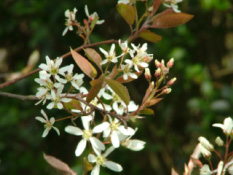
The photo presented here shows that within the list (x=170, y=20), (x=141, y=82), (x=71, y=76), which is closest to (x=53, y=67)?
(x=71, y=76)

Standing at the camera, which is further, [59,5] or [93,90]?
[59,5]

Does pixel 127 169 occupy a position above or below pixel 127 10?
below

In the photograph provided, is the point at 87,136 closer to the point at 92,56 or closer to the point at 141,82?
the point at 92,56

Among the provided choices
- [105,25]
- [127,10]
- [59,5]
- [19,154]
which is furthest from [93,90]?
[19,154]

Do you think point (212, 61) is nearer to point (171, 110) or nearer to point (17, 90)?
point (171, 110)

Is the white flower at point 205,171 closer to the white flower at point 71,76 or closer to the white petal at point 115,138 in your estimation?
the white petal at point 115,138

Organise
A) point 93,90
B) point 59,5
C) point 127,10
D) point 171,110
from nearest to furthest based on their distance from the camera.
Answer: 1. point 93,90
2. point 127,10
3. point 59,5
4. point 171,110

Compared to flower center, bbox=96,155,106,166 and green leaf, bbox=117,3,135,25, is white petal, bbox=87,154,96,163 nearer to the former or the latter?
flower center, bbox=96,155,106,166
